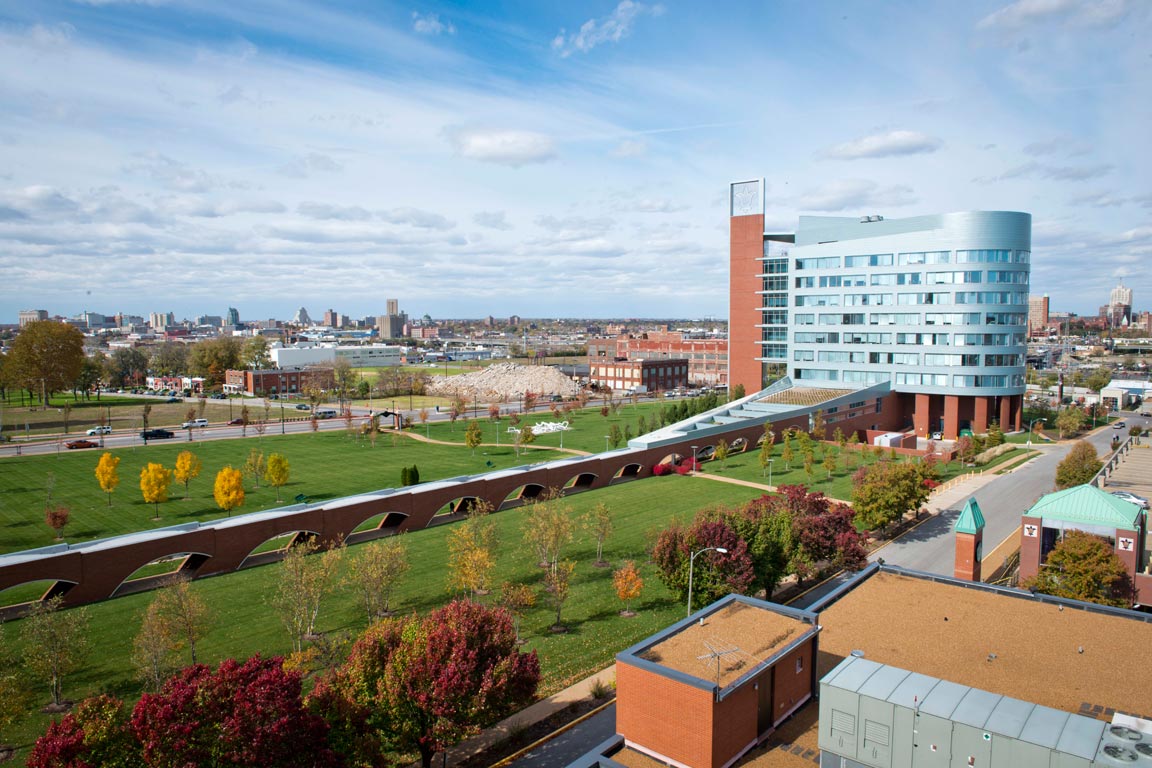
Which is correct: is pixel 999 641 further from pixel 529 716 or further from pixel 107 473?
pixel 107 473

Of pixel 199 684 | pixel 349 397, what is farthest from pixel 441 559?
pixel 349 397

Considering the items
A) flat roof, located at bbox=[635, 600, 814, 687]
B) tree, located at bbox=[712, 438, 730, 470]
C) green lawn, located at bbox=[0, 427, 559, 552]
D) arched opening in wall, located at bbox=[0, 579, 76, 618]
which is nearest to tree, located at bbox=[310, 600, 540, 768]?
flat roof, located at bbox=[635, 600, 814, 687]

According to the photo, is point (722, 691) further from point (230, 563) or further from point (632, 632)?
point (230, 563)

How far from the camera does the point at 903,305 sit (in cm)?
7594

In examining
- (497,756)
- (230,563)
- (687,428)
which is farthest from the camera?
(687,428)

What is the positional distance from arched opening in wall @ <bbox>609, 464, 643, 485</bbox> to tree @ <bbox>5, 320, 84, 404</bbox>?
3292 inches

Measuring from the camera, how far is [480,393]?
122m

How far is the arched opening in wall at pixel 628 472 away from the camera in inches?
2153

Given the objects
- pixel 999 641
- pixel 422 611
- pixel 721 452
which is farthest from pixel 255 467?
pixel 999 641

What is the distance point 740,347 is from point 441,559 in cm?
6503

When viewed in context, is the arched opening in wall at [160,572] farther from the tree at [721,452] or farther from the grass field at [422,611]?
the tree at [721,452]

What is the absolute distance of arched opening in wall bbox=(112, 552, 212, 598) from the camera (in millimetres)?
31873

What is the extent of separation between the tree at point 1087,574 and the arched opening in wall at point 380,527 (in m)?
31.2

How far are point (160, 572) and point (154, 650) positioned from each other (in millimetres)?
15741
